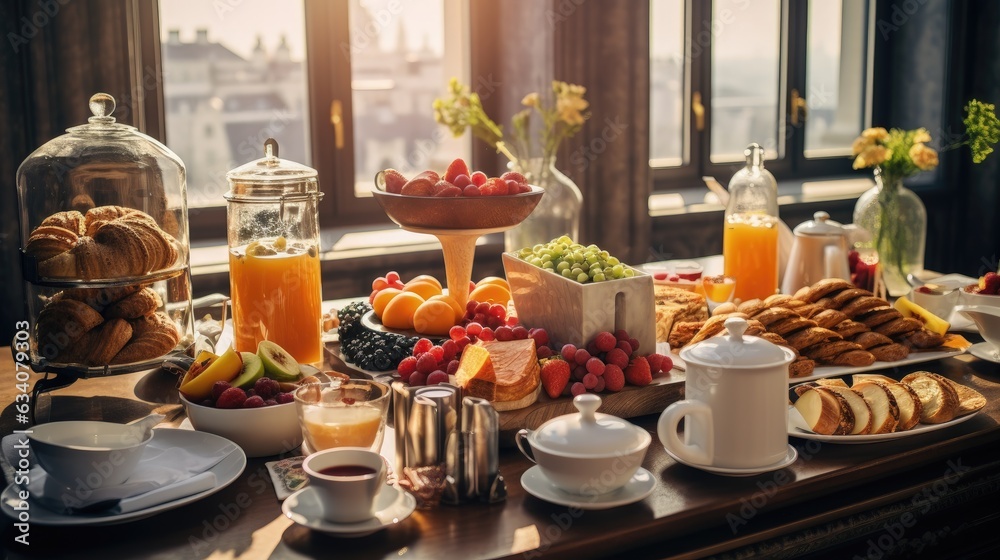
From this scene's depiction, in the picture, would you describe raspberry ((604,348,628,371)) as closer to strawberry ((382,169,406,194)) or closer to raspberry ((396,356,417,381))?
raspberry ((396,356,417,381))

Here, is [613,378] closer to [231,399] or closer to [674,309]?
[674,309]

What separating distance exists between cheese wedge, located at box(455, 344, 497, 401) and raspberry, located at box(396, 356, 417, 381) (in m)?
0.08

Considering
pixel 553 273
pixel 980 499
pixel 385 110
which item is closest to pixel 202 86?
pixel 385 110

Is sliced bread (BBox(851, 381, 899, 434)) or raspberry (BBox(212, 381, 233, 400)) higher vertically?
raspberry (BBox(212, 381, 233, 400))

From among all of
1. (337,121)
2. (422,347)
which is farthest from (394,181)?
(337,121)

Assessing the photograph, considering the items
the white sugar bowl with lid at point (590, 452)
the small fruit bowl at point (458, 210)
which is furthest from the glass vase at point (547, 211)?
the white sugar bowl with lid at point (590, 452)

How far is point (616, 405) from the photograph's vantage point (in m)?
1.49

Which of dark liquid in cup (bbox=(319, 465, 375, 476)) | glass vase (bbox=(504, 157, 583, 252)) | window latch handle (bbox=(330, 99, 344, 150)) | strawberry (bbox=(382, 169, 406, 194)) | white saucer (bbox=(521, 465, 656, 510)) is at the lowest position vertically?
white saucer (bbox=(521, 465, 656, 510))

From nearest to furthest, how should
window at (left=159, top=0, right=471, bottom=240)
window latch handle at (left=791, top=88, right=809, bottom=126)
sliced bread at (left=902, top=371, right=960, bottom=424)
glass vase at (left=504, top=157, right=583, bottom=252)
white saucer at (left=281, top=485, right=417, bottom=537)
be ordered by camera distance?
white saucer at (left=281, top=485, right=417, bottom=537) → sliced bread at (left=902, top=371, right=960, bottom=424) → glass vase at (left=504, top=157, right=583, bottom=252) → window at (left=159, top=0, right=471, bottom=240) → window latch handle at (left=791, top=88, right=809, bottom=126)

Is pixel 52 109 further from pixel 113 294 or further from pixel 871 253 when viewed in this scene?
pixel 871 253

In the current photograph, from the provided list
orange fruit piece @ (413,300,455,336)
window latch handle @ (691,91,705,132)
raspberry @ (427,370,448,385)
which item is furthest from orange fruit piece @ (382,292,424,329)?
window latch handle @ (691,91,705,132)

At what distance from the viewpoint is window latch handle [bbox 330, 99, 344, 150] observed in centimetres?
350

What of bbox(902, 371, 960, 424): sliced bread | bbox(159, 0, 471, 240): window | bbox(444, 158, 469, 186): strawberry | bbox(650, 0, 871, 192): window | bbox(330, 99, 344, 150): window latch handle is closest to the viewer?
bbox(902, 371, 960, 424): sliced bread

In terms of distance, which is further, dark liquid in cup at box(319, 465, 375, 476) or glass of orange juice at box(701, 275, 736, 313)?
glass of orange juice at box(701, 275, 736, 313)
